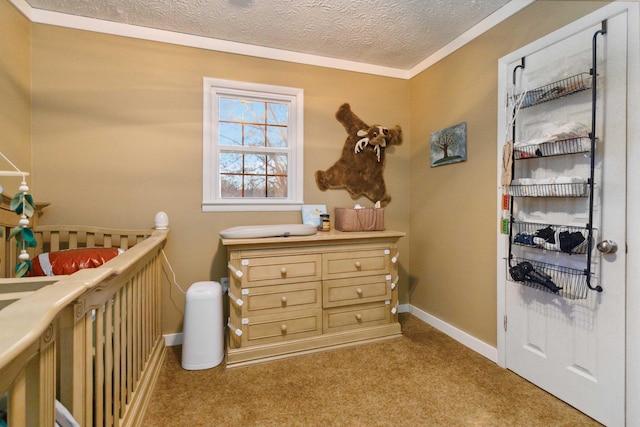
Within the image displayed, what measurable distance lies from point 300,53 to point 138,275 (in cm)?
221

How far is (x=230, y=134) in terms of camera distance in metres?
2.61

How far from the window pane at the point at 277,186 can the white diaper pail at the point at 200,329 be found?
3.47 ft

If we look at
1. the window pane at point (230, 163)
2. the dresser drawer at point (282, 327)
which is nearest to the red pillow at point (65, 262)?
the dresser drawer at point (282, 327)

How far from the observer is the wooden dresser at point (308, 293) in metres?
2.11

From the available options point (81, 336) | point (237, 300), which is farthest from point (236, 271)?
point (81, 336)

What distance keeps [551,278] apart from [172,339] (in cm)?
270

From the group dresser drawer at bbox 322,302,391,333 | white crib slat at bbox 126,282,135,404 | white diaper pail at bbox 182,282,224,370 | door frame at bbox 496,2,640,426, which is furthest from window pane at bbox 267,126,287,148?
door frame at bbox 496,2,640,426

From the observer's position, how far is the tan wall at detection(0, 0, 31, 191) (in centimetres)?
183

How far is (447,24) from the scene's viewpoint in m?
2.25

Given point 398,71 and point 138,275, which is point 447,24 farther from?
point 138,275

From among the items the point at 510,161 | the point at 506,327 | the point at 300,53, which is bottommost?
the point at 506,327

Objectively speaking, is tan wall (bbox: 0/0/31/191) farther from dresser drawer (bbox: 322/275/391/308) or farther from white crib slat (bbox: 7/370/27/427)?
dresser drawer (bbox: 322/275/391/308)

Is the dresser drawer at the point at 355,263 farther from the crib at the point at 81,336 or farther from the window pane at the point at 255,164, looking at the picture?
the crib at the point at 81,336

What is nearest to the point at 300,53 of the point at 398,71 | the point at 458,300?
the point at 398,71
